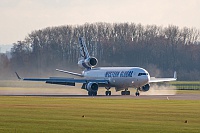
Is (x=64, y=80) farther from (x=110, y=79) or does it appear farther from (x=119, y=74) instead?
(x=119, y=74)

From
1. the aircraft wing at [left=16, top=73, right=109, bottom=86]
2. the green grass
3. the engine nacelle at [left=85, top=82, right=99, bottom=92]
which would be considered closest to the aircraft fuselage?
the aircraft wing at [left=16, top=73, right=109, bottom=86]

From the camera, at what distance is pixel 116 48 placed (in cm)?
16325

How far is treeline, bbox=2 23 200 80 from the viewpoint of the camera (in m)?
146

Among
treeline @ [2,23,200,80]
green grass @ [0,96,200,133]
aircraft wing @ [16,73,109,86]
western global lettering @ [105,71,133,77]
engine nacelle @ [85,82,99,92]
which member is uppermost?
treeline @ [2,23,200,80]

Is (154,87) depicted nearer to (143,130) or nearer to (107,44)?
(107,44)

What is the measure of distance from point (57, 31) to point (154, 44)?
23.1 metres

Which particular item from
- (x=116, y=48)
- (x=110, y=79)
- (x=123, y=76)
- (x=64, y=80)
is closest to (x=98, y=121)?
(x=64, y=80)

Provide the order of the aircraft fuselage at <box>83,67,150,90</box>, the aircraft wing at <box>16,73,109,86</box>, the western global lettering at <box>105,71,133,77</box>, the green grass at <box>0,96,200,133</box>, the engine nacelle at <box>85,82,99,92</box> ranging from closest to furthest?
the green grass at <box>0,96,200,133</box>
the engine nacelle at <box>85,82,99,92</box>
the aircraft fuselage at <box>83,67,150,90</box>
the aircraft wing at <box>16,73,109,86</box>
the western global lettering at <box>105,71,133,77</box>

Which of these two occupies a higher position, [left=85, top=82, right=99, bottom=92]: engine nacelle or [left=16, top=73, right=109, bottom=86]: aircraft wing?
[left=16, top=73, right=109, bottom=86]: aircraft wing

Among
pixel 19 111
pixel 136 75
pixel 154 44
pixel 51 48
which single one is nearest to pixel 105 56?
pixel 51 48

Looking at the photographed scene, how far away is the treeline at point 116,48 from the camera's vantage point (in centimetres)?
14615

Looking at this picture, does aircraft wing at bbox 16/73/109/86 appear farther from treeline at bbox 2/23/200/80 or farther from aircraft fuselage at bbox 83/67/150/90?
treeline at bbox 2/23/200/80

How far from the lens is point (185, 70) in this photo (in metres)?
166

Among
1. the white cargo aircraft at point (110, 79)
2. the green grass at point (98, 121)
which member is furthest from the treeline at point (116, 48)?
the green grass at point (98, 121)
